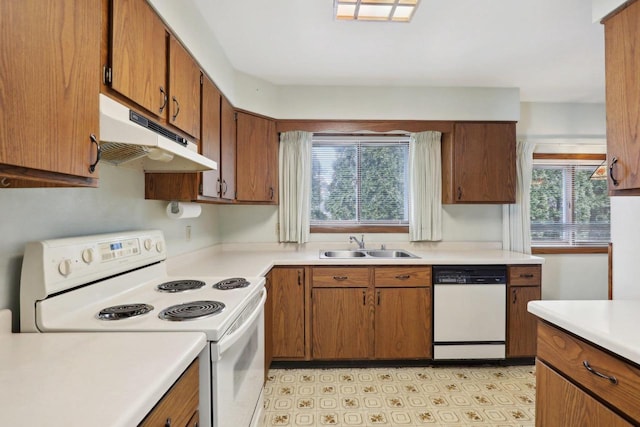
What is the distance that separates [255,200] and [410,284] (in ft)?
4.85

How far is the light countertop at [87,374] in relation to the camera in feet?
2.04

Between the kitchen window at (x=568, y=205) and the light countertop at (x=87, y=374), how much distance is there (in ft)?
12.1

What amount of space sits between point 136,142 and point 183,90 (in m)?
0.78

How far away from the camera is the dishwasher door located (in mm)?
2648

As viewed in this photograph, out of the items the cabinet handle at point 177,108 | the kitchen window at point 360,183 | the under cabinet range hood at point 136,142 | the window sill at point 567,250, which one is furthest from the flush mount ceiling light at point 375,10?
the window sill at point 567,250

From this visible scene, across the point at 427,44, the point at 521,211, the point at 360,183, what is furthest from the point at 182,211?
the point at 521,211

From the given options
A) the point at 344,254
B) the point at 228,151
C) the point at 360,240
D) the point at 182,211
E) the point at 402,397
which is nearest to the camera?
the point at 182,211

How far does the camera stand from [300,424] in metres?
1.99

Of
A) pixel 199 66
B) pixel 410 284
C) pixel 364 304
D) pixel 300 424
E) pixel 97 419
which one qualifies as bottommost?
pixel 300 424

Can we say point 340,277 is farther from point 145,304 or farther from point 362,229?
point 145,304

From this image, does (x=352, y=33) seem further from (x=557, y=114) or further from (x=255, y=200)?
(x=557, y=114)

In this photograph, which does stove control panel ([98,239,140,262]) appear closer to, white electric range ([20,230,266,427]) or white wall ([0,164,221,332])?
white electric range ([20,230,266,427])

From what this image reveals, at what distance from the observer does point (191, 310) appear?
1.24 metres

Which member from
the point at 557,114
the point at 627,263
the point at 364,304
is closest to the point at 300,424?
the point at 364,304
